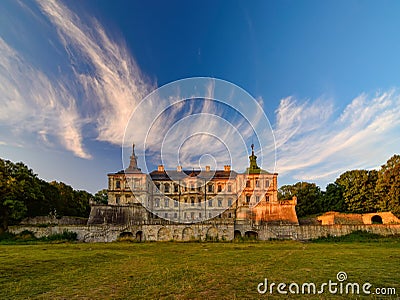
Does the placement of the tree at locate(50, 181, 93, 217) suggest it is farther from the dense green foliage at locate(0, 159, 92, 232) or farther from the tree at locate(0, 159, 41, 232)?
the tree at locate(0, 159, 41, 232)

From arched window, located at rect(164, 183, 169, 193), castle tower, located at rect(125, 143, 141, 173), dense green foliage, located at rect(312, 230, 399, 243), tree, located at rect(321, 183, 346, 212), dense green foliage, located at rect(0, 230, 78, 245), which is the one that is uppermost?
castle tower, located at rect(125, 143, 141, 173)

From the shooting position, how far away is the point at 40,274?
38.7 feet

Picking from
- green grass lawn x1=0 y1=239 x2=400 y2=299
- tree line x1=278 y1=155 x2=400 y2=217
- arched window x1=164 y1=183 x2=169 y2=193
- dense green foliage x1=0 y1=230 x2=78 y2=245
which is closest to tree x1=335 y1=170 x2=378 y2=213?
tree line x1=278 y1=155 x2=400 y2=217

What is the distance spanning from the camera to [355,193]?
47281 millimetres

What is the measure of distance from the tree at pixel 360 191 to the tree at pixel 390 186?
251 cm

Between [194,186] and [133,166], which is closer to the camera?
[194,186]

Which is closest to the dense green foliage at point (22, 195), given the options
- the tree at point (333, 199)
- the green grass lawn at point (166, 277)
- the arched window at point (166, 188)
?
the arched window at point (166, 188)

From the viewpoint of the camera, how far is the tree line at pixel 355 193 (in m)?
39.0

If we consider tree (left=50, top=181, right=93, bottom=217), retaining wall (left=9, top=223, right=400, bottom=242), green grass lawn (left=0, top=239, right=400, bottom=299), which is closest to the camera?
green grass lawn (left=0, top=239, right=400, bottom=299)

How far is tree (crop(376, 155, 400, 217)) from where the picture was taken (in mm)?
37688

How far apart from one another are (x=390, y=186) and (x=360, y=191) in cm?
711

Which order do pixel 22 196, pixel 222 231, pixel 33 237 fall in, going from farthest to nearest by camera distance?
pixel 22 196
pixel 222 231
pixel 33 237

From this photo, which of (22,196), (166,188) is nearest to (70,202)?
(22,196)

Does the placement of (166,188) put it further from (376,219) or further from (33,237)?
(376,219)
